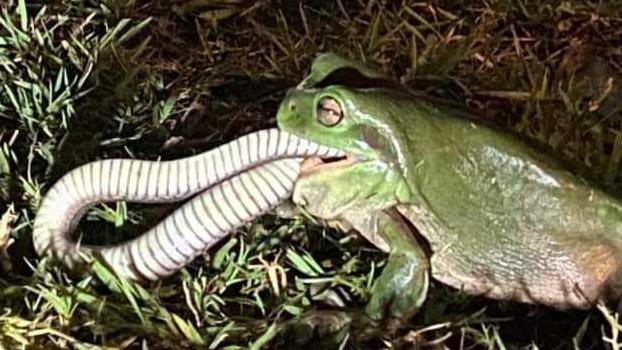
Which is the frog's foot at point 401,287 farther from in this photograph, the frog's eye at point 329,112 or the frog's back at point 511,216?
the frog's eye at point 329,112

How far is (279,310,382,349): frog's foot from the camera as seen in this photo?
244cm

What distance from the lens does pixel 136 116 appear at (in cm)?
291

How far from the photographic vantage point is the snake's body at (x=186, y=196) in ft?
8.29

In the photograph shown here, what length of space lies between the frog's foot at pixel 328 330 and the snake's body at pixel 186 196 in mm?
192

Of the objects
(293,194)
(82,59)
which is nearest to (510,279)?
(293,194)

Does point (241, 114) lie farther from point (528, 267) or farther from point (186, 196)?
point (528, 267)

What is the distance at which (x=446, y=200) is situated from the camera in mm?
2416

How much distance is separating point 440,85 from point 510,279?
0.62 metres

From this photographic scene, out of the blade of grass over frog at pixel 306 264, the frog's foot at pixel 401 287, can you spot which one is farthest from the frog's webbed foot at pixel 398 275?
the blade of grass over frog at pixel 306 264

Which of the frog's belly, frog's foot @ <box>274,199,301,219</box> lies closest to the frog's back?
the frog's belly

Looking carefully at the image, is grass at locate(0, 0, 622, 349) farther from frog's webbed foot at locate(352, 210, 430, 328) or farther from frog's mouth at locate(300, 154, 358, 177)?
frog's mouth at locate(300, 154, 358, 177)

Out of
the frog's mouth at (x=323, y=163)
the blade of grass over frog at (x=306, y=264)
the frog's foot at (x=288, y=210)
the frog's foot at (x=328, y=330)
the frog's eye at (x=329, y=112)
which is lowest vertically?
the frog's foot at (x=328, y=330)

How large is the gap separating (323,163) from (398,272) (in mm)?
206

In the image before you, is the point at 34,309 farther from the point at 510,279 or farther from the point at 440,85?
the point at 440,85
